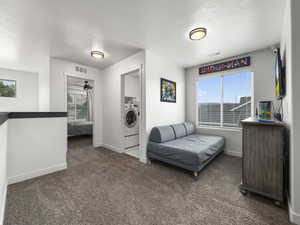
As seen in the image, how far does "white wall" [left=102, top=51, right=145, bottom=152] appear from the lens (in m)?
3.36

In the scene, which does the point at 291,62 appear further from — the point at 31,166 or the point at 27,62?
the point at 27,62

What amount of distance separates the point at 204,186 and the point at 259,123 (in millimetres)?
1210

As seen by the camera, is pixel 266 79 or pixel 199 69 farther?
pixel 199 69

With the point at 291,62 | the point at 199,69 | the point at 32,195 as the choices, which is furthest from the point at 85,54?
the point at 291,62

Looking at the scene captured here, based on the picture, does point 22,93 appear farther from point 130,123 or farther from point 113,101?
point 130,123

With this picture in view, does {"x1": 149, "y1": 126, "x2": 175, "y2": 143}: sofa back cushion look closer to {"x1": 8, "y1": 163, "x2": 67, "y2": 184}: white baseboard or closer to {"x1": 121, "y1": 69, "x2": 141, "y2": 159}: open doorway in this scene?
{"x1": 121, "y1": 69, "x2": 141, "y2": 159}: open doorway

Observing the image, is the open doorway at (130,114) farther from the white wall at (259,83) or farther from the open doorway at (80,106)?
the open doorway at (80,106)

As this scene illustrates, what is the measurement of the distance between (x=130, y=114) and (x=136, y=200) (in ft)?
8.10

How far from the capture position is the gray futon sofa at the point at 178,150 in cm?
213

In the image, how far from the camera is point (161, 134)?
271cm

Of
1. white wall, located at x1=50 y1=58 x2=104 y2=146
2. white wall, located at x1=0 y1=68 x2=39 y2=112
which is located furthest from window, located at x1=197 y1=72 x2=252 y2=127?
white wall, located at x1=0 y1=68 x2=39 y2=112

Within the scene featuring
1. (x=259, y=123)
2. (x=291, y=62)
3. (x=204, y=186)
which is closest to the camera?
(x=291, y=62)

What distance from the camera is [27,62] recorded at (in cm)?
374

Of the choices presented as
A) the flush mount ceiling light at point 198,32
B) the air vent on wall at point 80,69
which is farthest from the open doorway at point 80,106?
the flush mount ceiling light at point 198,32
